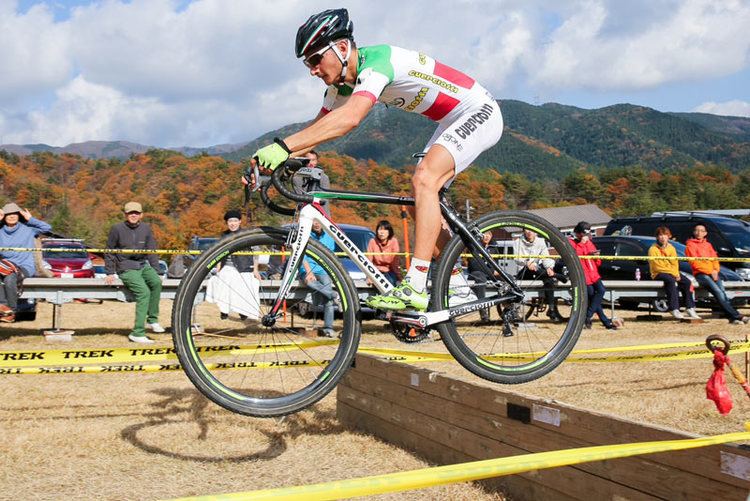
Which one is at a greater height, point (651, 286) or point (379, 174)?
point (379, 174)

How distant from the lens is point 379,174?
8694 centimetres

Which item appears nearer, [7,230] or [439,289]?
[439,289]

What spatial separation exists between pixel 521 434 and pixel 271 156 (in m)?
2.75

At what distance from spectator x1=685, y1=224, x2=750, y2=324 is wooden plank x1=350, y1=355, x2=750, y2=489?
1009cm

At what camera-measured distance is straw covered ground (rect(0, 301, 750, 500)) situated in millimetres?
5258

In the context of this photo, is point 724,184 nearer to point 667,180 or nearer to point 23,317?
point 667,180

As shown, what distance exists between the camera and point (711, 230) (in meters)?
17.9

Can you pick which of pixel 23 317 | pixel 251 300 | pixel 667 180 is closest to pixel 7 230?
pixel 23 317

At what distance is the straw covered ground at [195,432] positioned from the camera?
5258 millimetres

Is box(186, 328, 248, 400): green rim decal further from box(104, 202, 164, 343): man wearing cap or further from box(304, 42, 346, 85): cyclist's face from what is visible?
box(104, 202, 164, 343): man wearing cap

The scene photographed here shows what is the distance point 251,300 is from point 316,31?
2.10 meters

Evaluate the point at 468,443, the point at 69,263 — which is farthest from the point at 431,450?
the point at 69,263

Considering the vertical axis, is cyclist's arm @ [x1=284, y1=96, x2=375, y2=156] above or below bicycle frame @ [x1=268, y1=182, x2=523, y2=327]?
above

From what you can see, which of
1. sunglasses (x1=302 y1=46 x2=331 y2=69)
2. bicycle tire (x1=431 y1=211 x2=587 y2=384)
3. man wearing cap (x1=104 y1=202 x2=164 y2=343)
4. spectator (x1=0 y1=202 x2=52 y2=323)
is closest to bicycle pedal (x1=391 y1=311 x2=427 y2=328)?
bicycle tire (x1=431 y1=211 x2=587 y2=384)
